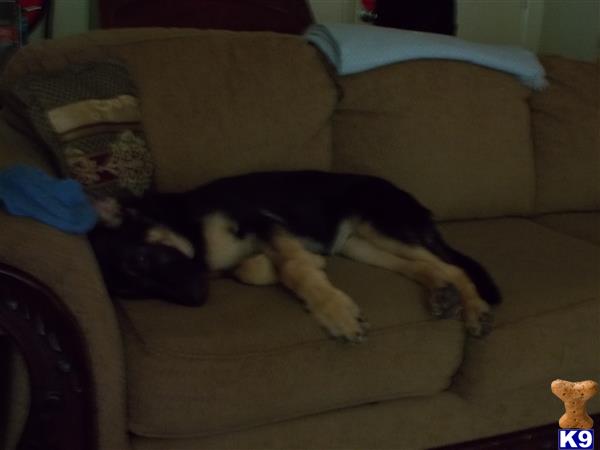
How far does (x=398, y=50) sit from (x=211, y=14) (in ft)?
2.63

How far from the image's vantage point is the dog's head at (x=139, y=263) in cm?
160

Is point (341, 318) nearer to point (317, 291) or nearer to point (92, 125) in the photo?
point (317, 291)

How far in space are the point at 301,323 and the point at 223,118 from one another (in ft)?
2.46

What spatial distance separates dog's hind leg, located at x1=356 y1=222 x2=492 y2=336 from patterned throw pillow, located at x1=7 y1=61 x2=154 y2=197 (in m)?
0.62

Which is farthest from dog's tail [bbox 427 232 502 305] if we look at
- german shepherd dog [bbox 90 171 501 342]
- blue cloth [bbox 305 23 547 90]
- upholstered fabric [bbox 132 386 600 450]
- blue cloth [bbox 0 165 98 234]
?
blue cloth [bbox 0 165 98 234]

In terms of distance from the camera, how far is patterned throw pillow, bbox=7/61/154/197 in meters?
1.85

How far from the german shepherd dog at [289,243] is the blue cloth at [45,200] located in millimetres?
134

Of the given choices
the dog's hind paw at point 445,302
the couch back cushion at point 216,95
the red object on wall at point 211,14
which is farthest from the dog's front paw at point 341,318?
the red object on wall at point 211,14

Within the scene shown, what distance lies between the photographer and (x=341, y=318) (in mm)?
1567

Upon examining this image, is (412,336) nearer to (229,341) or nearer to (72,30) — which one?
(229,341)

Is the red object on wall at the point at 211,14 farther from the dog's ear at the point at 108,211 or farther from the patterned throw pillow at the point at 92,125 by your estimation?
the dog's ear at the point at 108,211

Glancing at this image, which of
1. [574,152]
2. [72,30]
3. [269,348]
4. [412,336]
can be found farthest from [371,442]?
[72,30]

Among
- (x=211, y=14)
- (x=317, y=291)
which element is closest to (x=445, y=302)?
(x=317, y=291)

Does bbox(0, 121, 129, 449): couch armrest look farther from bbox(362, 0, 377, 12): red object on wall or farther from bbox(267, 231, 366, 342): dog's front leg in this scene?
bbox(362, 0, 377, 12): red object on wall
